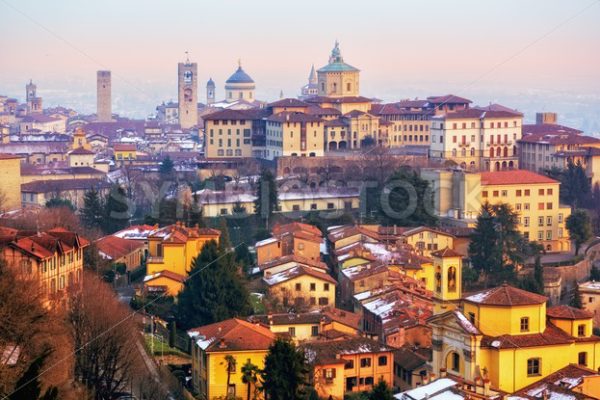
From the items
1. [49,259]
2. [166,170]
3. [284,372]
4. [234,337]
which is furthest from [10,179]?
[284,372]

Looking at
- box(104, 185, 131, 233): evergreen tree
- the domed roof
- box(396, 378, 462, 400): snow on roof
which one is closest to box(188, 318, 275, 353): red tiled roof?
box(396, 378, 462, 400): snow on roof

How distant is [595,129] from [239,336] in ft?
224

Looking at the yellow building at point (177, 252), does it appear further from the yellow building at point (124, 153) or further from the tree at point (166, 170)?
the yellow building at point (124, 153)

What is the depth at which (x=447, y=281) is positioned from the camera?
21.3m

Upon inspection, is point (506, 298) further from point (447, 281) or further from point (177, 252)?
point (177, 252)

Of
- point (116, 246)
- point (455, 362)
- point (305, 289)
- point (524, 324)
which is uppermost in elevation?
point (116, 246)

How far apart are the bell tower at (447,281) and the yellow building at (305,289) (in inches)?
208

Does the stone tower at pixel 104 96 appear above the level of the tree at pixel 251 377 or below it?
above

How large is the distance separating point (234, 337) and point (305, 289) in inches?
245

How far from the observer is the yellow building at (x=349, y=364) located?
20516 millimetres

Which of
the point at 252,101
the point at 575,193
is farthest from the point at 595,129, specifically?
the point at 575,193

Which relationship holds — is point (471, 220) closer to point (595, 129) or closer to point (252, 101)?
point (252, 101)

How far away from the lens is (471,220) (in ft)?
113

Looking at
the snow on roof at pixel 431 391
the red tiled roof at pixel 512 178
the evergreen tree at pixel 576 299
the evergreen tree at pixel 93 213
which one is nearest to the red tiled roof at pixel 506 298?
the snow on roof at pixel 431 391
